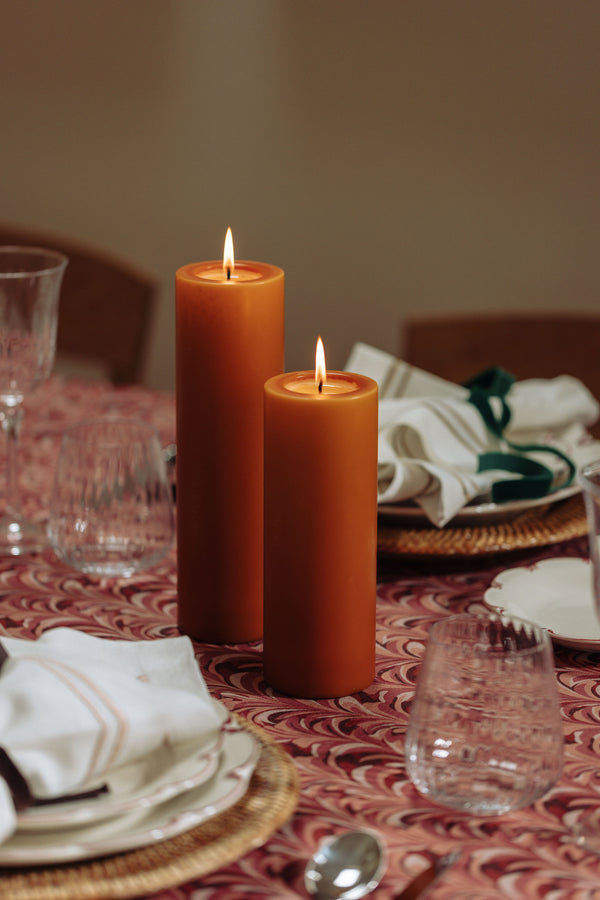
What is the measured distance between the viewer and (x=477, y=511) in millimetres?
827

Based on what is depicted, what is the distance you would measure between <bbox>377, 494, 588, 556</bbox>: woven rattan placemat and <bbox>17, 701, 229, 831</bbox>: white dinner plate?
0.99 ft

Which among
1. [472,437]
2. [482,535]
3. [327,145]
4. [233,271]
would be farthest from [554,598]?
[327,145]

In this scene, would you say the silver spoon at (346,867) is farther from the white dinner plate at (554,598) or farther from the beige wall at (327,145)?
the beige wall at (327,145)

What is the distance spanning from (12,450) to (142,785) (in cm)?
48

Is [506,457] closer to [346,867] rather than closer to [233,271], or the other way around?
[233,271]

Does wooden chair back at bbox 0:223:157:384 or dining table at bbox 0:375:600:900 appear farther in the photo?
wooden chair back at bbox 0:223:157:384

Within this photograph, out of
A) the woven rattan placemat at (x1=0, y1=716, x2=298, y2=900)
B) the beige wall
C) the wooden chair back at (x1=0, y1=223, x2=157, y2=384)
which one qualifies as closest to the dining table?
the woven rattan placemat at (x1=0, y1=716, x2=298, y2=900)

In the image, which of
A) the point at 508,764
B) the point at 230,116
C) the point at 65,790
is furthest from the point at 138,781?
the point at 230,116

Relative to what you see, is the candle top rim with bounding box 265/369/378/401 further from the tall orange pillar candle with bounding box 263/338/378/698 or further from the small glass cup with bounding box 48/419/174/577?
the small glass cup with bounding box 48/419/174/577

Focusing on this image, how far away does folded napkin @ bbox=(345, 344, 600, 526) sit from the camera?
819 mm

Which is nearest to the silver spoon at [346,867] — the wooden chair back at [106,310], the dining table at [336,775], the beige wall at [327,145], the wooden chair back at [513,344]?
the dining table at [336,775]

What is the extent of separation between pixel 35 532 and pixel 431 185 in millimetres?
1599

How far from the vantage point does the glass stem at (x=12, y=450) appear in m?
0.91

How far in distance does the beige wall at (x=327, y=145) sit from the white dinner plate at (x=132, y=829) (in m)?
1.90
